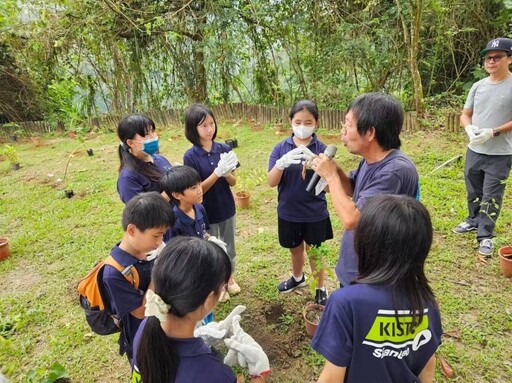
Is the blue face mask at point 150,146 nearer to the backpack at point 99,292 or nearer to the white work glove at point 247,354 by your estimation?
the backpack at point 99,292

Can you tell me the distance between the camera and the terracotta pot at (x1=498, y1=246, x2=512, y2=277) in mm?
3055

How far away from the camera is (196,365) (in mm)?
1154

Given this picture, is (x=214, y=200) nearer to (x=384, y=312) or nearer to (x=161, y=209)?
(x=161, y=209)

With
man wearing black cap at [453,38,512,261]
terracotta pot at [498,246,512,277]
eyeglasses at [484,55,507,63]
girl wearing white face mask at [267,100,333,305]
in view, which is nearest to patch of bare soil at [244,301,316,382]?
girl wearing white face mask at [267,100,333,305]

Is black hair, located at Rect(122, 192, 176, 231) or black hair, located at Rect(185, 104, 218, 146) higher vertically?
black hair, located at Rect(185, 104, 218, 146)

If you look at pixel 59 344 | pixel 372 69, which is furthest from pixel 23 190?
pixel 372 69

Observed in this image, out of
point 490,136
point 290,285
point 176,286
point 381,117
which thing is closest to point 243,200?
point 290,285

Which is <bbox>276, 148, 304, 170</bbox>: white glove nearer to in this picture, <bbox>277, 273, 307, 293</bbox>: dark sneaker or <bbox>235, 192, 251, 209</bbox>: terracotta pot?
<bbox>277, 273, 307, 293</bbox>: dark sneaker

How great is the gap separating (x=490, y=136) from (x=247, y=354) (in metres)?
2.94

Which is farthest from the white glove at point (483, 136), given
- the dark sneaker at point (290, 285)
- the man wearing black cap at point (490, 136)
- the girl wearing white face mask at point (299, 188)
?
the dark sneaker at point (290, 285)

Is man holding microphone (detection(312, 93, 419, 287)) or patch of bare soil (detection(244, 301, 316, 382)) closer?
man holding microphone (detection(312, 93, 419, 287))

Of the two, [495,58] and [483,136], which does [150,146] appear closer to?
[483,136]

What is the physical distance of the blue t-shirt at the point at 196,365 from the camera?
1137mm

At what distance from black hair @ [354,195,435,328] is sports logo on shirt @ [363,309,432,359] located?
1.2 inches
